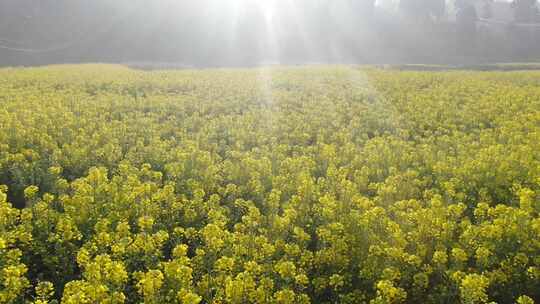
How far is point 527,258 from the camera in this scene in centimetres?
632

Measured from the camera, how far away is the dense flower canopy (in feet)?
19.9

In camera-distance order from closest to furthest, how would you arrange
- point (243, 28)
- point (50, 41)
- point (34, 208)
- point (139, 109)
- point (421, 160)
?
point (34, 208) → point (421, 160) → point (139, 109) → point (50, 41) → point (243, 28)

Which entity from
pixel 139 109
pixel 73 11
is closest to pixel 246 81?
pixel 139 109

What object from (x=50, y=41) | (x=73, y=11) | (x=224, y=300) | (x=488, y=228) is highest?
(x=73, y=11)

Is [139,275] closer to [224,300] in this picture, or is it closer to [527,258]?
[224,300]

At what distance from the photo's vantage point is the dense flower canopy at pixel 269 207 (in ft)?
19.9

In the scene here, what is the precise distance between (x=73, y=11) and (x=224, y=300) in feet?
292

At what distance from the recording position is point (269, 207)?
28.1ft

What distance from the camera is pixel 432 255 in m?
6.89

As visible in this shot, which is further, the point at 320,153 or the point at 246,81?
the point at 246,81

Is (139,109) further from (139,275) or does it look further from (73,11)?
(73,11)

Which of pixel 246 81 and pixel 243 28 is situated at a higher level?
pixel 243 28

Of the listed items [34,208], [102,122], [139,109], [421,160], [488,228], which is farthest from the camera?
[139,109]

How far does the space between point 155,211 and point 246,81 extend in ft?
65.0
